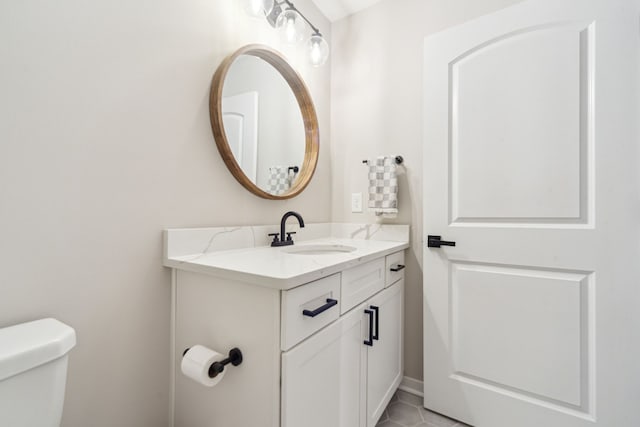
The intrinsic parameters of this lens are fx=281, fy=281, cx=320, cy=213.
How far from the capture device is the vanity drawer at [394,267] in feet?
4.36

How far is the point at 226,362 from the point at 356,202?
1233 mm

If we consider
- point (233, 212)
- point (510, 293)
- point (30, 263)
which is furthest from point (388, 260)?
point (30, 263)

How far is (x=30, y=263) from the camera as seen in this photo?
70cm

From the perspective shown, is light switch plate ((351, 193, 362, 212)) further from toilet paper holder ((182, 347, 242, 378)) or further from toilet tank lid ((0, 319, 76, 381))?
toilet tank lid ((0, 319, 76, 381))

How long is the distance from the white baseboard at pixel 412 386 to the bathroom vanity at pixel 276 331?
1.23 ft

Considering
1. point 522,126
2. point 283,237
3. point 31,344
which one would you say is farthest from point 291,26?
point 31,344

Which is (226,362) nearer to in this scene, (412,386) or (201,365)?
(201,365)

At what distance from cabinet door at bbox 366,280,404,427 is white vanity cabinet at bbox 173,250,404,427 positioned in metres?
0.01

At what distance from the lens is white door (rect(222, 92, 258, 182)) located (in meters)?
1.16

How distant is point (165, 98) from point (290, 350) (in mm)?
910

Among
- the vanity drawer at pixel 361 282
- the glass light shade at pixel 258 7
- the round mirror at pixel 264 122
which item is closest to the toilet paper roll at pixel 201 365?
the vanity drawer at pixel 361 282

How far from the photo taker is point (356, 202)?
1.78 metres

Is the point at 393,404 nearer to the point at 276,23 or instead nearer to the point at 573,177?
the point at 573,177

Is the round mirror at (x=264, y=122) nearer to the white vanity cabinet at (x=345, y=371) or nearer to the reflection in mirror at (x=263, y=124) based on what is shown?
the reflection in mirror at (x=263, y=124)
